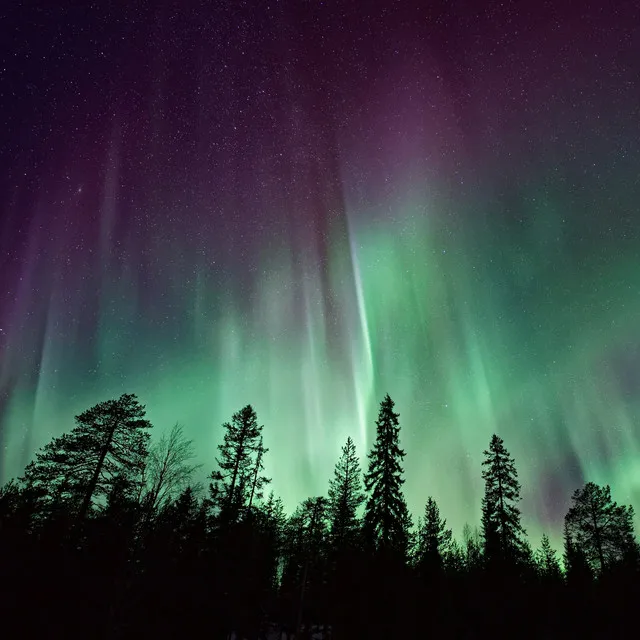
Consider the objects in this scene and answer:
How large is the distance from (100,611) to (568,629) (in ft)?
80.1

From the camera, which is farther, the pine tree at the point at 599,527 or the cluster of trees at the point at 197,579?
the pine tree at the point at 599,527

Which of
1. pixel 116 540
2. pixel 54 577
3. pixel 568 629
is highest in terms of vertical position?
pixel 116 540

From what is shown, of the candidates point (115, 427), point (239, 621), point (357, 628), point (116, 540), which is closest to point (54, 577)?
point (116, 540)

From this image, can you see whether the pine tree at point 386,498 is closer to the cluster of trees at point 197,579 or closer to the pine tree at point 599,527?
the cluster of trees at point 197,579

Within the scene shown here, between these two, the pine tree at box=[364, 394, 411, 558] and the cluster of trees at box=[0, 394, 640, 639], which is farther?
the pine tree at box=[364, 394, 411, 558]

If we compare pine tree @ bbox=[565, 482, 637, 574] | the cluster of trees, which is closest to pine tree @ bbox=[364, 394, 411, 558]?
the cluster of trees

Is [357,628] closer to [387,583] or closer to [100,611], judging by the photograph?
[387,583]

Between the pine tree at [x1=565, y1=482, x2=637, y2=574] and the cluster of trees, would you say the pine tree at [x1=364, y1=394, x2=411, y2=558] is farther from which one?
the pine tree at [x1=565, y1=482, x2=637, y2=574]

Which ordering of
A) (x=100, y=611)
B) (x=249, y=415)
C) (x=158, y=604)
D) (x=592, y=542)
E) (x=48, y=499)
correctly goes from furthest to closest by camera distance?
(x=592, y=542)
(x=249, y=415)
(x=48, y=499)
(x=158, y=604)
(x=100, y=611)

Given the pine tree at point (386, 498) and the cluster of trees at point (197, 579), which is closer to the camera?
the cluster of trees at point (197, 579)

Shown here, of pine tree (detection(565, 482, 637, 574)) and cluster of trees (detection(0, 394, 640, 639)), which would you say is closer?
cluster of trees (detection(0, 394, 640, 639))

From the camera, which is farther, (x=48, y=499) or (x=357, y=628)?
(x=48, y=499)

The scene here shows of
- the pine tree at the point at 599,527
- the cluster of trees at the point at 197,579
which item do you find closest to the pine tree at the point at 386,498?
the cluster of trees at the point at 197,579

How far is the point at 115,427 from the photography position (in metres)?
32.0
